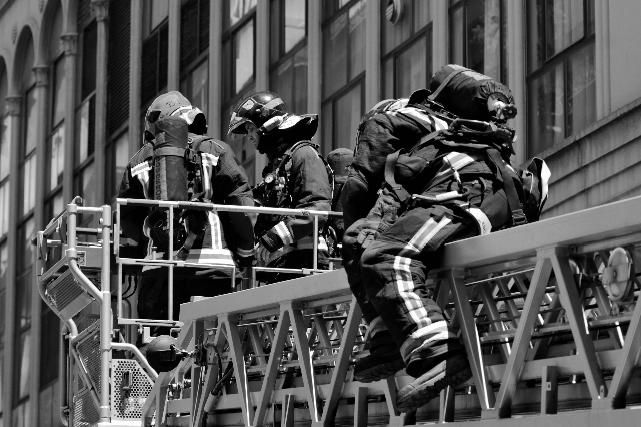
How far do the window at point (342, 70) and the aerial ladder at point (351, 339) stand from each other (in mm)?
13686

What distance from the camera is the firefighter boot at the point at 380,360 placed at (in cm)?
757

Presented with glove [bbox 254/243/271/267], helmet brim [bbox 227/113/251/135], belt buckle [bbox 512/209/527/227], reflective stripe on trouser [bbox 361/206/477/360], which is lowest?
reflective stripe on trouser [bbox 361/206/477/360]

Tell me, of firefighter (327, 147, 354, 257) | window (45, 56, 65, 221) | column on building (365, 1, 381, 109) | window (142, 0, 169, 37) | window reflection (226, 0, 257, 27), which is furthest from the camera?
window (45, 56, 65, 221)

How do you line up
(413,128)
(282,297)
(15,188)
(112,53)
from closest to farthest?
(413,128) → (282,297) → (112,53) → (15,188)

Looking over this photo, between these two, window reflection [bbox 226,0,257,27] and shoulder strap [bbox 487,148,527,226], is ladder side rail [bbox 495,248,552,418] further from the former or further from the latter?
window reflection [bbox 226,0,257,27]

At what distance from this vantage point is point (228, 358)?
379 inches

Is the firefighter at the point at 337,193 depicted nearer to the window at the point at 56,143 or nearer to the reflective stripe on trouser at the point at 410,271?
the reflective stripe on trouser at the point at 410,271

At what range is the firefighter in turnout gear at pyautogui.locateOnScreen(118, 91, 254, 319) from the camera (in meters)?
11.7

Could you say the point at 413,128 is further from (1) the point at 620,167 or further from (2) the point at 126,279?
(1) the point at 620,167

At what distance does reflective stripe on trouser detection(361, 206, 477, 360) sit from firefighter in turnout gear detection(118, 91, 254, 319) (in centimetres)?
429

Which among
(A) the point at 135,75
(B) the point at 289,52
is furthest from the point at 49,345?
(B) the point at 289,52

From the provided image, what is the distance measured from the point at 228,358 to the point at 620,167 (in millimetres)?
9145

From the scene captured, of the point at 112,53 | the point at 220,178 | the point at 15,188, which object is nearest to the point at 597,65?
the point at 220,178

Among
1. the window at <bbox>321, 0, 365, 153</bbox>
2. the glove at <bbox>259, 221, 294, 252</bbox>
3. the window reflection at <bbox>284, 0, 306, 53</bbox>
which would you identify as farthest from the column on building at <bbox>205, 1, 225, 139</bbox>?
the glove at <bbox>259, 221, 294, 252</bbox>
